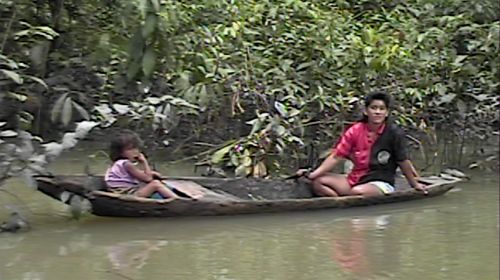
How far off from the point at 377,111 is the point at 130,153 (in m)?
1.82

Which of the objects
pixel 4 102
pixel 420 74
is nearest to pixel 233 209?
pixel 4 102

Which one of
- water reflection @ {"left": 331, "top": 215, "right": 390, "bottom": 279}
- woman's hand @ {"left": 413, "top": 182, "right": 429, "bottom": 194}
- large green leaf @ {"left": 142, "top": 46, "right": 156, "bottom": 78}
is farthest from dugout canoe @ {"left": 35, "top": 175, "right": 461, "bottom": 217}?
large green leaf @ {"left": 142, "top": 46, "right": 156, "bottom": 78}

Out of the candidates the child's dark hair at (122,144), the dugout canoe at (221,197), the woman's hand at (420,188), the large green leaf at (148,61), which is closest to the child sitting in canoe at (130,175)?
the child's dark hair at (122,144)

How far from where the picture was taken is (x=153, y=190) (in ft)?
21.4

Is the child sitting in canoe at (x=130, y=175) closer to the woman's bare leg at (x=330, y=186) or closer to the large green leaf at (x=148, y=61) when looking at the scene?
the large green leaf at (x=148, y=61)

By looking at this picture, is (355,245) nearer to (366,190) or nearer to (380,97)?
(366,190)

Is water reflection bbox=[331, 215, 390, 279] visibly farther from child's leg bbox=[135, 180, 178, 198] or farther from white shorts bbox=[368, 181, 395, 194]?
child's leg bbox=[135, 180, 178, 198]

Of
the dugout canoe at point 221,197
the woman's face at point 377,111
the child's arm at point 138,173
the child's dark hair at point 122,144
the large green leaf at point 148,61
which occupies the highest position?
the large green leaf at point 148,61

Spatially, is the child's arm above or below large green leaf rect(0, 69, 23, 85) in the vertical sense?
below

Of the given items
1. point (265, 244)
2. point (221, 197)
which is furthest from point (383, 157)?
point (265, 244)

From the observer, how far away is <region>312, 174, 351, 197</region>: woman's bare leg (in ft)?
23.4

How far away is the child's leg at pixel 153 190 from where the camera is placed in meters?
6.50

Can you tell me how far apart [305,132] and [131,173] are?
2400mm

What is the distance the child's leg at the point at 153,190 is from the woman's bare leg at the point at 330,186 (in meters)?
1.22
